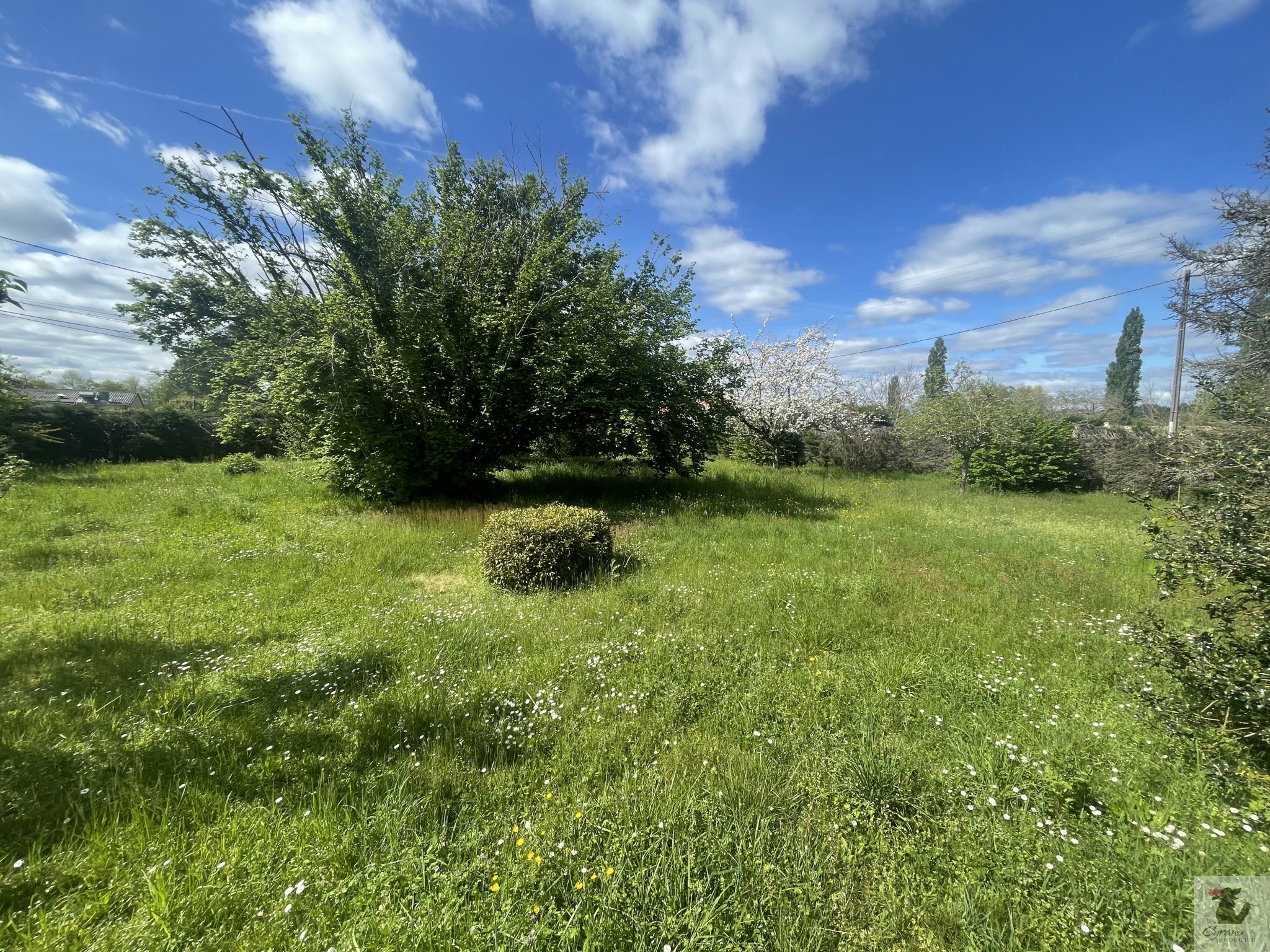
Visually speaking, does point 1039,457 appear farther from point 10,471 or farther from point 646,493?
point 10,471

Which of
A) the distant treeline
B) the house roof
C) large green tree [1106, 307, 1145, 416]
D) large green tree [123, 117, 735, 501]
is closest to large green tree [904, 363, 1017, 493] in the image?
large green tree [123, 117, 735, 501]

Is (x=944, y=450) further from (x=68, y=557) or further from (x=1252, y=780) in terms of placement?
(x=68, y=557)

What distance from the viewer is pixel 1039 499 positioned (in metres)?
14.5

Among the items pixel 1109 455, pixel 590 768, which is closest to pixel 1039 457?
pixel 1109 455

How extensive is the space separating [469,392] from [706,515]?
19.1ft

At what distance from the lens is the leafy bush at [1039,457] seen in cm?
1611

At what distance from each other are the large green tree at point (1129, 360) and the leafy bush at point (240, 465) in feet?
184

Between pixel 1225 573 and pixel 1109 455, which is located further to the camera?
pixel 1109 455

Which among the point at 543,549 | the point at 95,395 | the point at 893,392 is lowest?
the point at 543,549

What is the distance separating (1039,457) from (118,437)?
34037 mm

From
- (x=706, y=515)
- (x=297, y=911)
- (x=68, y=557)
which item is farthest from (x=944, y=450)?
(x=68, y=557)

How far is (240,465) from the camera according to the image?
14.4 metres

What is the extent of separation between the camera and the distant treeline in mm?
14094
